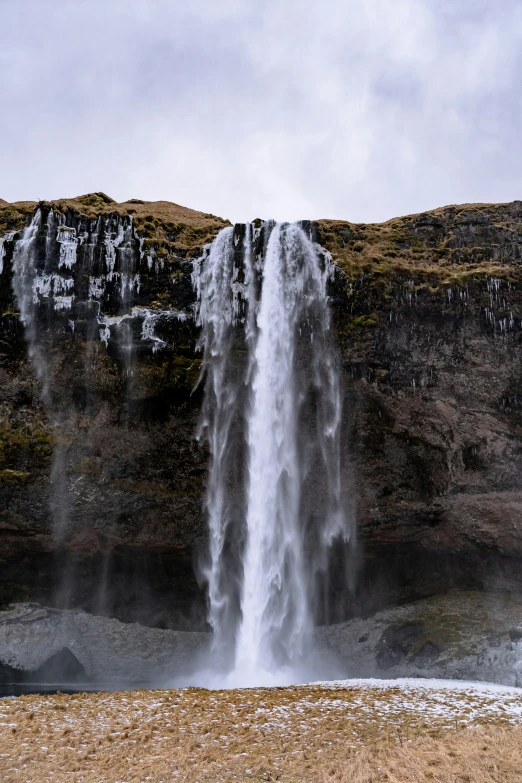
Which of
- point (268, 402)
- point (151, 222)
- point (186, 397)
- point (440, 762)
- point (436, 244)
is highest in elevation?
point (151, 222)

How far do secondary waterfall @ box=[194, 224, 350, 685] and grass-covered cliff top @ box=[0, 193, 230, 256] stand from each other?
149cm

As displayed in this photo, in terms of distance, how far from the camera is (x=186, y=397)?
2642 cm

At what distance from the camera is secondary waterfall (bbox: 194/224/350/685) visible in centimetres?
2588

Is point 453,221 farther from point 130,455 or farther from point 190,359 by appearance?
point 130,455

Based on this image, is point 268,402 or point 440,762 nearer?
point 440,762

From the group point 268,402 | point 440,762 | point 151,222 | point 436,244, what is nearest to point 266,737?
point 440,762

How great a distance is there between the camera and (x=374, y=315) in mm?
26094

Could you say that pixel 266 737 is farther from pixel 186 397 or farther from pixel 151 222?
pixel 151 222

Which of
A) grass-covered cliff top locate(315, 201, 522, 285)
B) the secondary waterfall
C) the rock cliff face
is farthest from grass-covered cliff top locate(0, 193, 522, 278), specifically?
the secondary waterfall

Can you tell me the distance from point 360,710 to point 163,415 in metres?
15.0

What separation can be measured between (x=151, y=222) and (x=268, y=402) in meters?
9.03

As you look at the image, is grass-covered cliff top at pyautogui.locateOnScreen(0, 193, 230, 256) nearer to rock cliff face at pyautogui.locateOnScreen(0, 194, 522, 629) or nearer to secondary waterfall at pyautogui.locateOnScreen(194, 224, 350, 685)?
rock cliff face at pyautogui.locateOnScreen(0, 194, 522, 629)

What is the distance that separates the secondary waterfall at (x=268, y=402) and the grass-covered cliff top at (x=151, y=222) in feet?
4.90

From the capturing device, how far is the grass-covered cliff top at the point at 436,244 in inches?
1040
